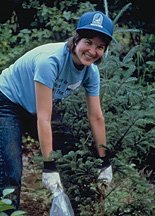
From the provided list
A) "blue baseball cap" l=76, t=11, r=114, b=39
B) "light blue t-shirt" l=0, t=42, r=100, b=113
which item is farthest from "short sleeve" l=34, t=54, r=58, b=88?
"blue baseball cap" l=76, t=11, r=114, b=39

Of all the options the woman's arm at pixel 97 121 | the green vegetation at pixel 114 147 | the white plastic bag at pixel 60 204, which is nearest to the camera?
the white plastic bag at pixel 60 204

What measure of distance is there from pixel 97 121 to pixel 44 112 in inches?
21.8

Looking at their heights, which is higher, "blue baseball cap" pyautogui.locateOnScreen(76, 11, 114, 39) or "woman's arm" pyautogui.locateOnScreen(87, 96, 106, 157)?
"blue baseball cap" pyautogui.locateOnScreen(76, 11, 114, 39)

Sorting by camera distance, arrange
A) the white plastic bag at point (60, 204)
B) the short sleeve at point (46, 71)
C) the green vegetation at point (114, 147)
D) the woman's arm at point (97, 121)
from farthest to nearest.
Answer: the woman's arm at point (97, 121) → the green vegetation at point (114, 147) → the white plastic bag at point (60, 204) → the short sleeve at point (46, 71)

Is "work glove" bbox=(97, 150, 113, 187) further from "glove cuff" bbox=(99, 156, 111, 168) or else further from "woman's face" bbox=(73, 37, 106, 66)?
"woman's face" bbox=(73, 37, 106, 66)

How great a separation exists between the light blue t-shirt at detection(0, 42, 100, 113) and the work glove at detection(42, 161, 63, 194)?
16.2 inches

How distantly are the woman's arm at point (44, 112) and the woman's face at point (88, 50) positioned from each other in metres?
0.29

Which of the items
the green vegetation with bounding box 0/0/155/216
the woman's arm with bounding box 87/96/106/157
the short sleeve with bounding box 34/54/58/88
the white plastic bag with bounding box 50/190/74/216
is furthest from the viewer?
the woman's arm with bounding box 87/96/106/157

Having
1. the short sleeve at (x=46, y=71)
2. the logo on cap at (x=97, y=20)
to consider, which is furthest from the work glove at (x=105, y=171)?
the logo on cap at (x=97, y=20)

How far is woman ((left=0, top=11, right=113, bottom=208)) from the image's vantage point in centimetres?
377

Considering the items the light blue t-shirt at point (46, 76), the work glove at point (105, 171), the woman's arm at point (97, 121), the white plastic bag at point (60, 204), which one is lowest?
the white plastic bag at point (60, 204)

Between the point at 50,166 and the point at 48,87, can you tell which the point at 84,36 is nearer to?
the point at 48,87

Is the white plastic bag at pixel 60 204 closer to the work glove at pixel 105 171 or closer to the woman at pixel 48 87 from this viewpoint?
the woman at pixel 48 87

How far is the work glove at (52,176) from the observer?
12.7ft
